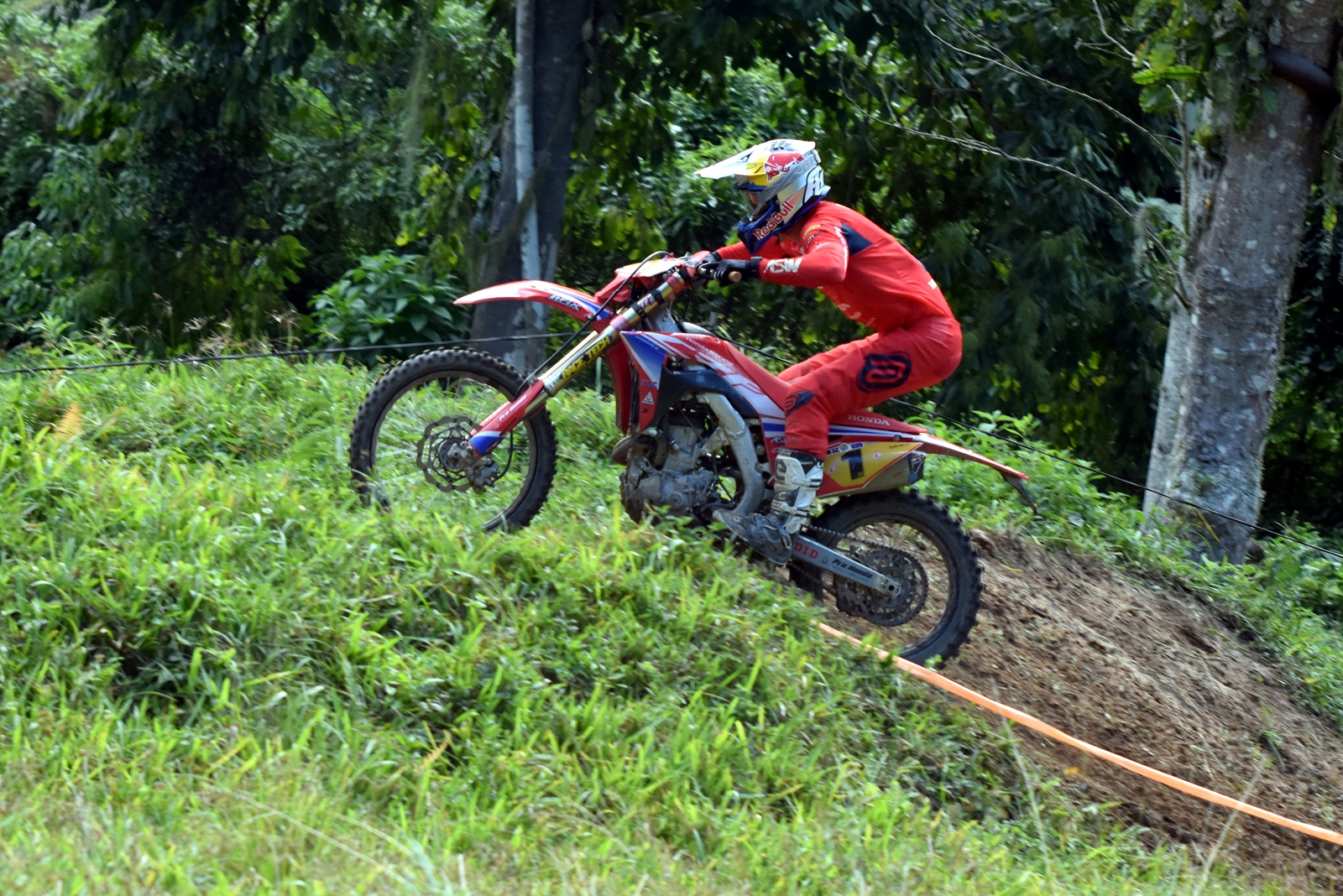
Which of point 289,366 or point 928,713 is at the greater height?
point 289,366

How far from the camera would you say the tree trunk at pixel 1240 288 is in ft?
26.2

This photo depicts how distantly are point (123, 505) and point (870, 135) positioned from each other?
26.5 feet

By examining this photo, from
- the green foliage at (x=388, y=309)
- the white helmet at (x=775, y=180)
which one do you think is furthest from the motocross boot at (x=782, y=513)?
the green foliage at (x=388, y=309)

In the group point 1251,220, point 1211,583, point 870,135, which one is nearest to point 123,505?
point 1211,583

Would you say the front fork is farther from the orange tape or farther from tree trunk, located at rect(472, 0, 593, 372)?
tree trunk, located at rect(472, 0, 593, 372)

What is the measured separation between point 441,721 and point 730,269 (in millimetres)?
2096

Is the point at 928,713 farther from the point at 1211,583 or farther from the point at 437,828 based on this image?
the point at 1211,583

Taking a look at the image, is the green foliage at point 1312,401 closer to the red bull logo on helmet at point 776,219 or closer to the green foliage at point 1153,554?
the green foliage at point 1153,554

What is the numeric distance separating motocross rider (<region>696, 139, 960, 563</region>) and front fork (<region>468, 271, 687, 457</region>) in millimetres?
232

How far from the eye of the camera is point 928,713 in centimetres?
520

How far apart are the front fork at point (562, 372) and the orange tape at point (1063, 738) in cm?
136

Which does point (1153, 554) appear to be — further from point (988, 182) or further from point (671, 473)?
point (988, 182)

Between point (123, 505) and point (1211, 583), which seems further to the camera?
point (1211, 583)

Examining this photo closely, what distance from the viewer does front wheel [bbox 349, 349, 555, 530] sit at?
17.7ft
